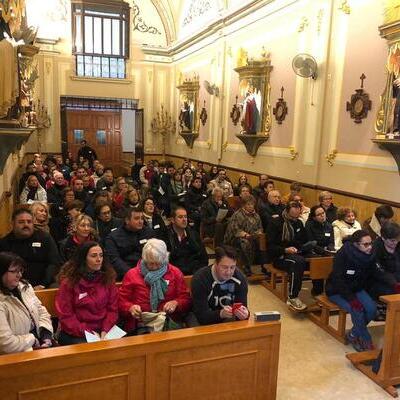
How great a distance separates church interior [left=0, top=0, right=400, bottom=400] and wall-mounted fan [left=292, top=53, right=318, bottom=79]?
19 mm

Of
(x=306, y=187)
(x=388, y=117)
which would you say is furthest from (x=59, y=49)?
(x=388, y=117)

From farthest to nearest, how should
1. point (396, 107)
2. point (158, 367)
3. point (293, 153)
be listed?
point (293, 153), point (396, 107), point (158, 367)

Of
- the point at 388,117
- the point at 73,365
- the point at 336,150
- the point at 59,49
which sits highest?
the point at 59,49

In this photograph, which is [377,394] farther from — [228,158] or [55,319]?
[228,158]

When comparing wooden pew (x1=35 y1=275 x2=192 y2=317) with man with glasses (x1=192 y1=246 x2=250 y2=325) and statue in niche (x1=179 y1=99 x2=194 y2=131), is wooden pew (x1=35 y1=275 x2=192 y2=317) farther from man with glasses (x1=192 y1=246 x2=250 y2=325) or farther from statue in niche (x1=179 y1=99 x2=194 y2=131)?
statue in niche (x1=179 y1=99 x2=194 y2=131)

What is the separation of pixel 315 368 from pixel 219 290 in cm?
131

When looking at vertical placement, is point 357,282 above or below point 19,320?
below

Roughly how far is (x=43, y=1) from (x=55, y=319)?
531 inches

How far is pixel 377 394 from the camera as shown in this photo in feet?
11.0

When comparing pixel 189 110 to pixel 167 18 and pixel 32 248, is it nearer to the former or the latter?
pixel 167 18

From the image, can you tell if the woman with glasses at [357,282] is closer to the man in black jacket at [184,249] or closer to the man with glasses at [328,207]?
the man in black jacket at [184,249]

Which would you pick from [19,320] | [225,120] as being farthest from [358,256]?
[225,120]

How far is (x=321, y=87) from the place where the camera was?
24.8ft

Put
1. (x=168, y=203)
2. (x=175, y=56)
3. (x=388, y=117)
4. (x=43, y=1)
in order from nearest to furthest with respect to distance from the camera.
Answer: (x=388, y=117) → (x=168, y=203) → (x=43, y=1) → (x=175, y=56)
